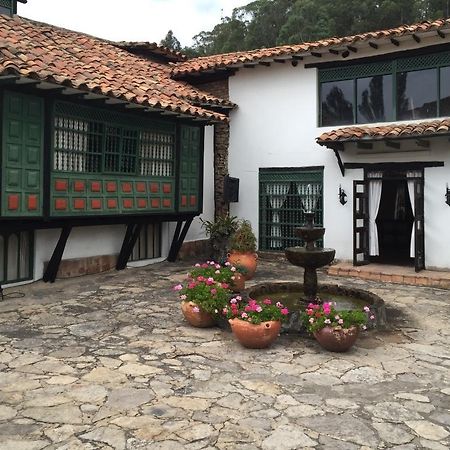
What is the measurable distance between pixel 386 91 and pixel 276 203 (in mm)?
3738

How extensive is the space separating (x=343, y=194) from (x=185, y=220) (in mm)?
3778

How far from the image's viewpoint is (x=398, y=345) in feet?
19.6

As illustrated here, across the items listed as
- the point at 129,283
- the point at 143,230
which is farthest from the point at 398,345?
the point at 143,230

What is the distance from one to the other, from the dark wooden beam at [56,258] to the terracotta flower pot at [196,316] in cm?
366

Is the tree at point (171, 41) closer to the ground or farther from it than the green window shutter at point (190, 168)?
farther from it

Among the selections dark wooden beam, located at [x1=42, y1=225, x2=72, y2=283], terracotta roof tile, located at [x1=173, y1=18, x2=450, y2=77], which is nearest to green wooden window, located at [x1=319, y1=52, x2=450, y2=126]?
terracotta roof tile, located at [x1=173, y1=18, x2=450, y2=77]

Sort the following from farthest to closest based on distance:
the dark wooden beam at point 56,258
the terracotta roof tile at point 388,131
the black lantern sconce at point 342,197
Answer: the black lantern sconce at point 342,197 < the terracotta roof tile at point 388,131 < the dark wooden beam at point 56,258

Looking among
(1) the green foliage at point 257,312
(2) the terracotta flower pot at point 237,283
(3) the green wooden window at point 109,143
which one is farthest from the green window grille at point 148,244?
(1) the green foliage at point 257,312

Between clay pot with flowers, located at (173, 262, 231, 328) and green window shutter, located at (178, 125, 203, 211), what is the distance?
4.68 metres

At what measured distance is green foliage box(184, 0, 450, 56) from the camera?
1022 inches

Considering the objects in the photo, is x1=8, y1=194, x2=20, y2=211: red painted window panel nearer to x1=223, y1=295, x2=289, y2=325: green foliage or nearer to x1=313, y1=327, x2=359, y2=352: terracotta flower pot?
x1=223, y1=295, x2=289, y2=325: green foliage

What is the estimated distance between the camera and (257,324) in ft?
18.5

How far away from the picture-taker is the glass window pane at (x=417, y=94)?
1063 centimetres

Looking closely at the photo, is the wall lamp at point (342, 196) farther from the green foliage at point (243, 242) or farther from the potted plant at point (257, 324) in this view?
the potted plant at point (257, 324)
